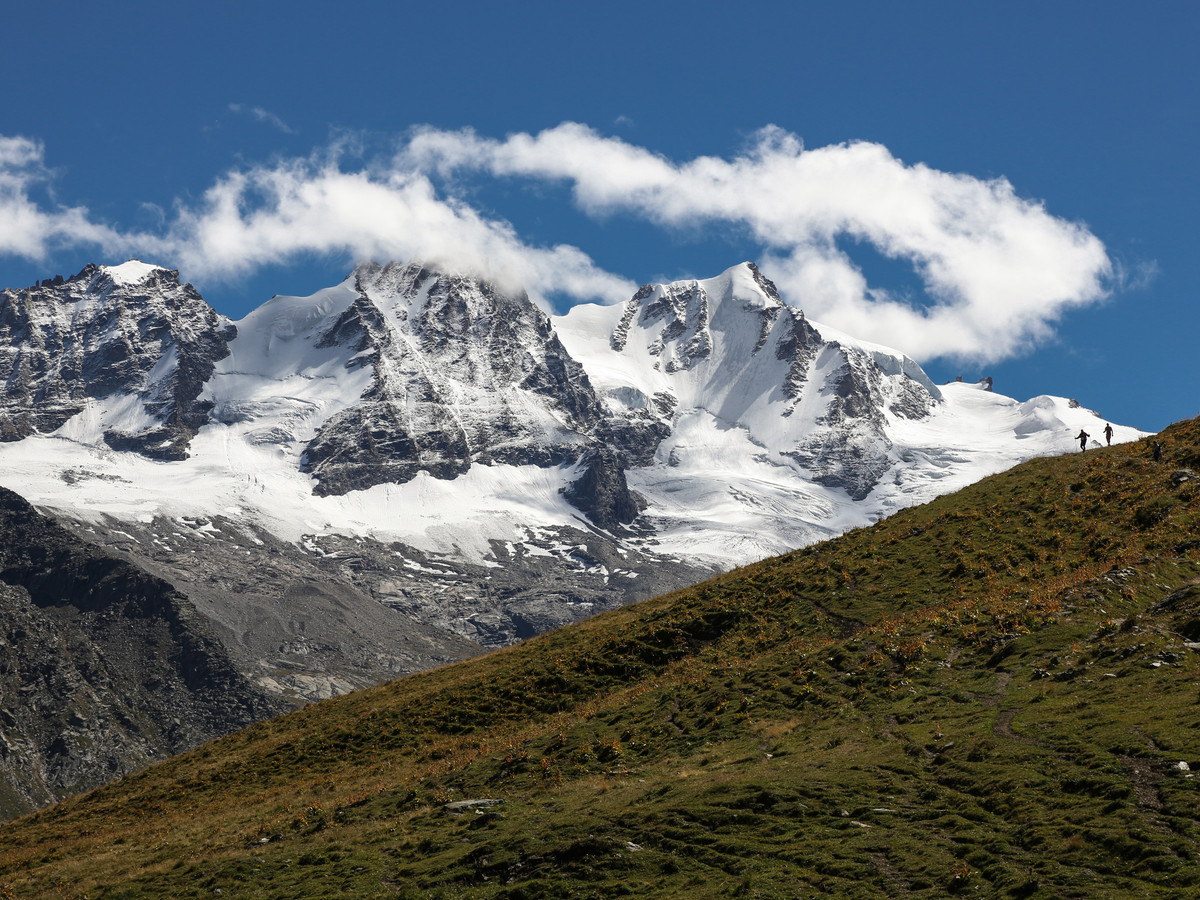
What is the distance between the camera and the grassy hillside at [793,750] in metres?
23.1

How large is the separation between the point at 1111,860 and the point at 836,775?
8.47m

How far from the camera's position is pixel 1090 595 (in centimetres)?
3753

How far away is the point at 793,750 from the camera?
3166 centimetres

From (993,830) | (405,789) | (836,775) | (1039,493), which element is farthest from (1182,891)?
(1039,493)

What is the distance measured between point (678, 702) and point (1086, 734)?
1784cm

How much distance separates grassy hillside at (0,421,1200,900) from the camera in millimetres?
23062

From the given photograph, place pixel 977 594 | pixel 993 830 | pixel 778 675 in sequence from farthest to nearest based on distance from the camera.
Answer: pixel 977 594
pixel 778 675
pixel 993 830

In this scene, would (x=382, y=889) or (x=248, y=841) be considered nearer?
(x=382, y=889)

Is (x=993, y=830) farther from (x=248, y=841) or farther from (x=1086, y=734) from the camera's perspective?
(x=248, y=841)

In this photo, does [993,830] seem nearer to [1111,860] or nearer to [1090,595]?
[1111,860]

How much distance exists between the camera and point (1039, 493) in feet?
181

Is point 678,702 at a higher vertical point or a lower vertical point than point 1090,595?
lower

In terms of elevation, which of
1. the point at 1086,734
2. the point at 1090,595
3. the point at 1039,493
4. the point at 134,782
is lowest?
the point at 134,782

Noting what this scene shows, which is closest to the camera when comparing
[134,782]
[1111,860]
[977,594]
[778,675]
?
[1111,860]
